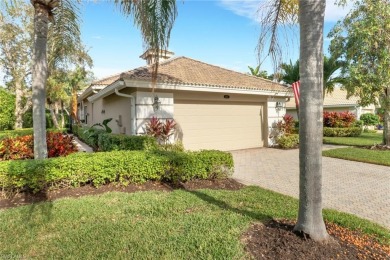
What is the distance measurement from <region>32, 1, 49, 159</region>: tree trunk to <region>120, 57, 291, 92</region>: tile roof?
2.84 meters

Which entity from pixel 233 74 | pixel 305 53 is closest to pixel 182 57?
pixel 233 74

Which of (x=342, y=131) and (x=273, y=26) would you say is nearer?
(x=273, y=26)

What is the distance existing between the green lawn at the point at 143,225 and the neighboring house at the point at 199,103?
487 cm

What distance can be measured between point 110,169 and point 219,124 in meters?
6.96

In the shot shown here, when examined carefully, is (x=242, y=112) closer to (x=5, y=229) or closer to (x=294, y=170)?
(x=294, y=170)

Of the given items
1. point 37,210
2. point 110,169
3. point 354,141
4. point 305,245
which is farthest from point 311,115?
point 354,141

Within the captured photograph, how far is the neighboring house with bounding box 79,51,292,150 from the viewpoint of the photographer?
31.4ft

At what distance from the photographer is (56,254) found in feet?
10.4

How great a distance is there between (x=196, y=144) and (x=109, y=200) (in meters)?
6.57

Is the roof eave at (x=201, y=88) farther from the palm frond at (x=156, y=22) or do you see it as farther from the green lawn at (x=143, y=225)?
the green lawn at (x=143, y=225)

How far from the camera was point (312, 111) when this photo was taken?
3.13m

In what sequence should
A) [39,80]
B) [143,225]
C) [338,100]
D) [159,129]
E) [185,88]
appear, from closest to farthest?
1. [143,225]
2. [39,80]
3. [159,129]
4. [185,88]
5. [338,100]

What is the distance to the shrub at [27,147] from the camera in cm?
715

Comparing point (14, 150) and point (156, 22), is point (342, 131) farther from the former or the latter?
point (14, 150)
